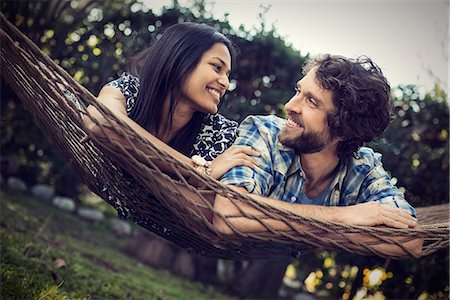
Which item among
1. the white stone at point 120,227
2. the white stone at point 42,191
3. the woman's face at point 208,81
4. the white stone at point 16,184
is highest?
the woman's face at point 208,81

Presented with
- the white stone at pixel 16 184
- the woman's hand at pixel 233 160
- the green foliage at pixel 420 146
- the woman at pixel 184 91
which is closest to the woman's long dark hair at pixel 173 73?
the woman at pixel 184 91

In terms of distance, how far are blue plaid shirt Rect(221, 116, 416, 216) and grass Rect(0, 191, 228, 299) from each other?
0.90 m

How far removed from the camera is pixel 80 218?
5.07 meters

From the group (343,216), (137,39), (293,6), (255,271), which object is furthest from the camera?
(255,271)

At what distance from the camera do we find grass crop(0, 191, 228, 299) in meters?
2.09

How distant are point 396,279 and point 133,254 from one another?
85.7 inches

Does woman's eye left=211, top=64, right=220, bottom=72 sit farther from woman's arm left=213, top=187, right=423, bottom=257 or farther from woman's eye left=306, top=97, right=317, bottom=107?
woman's arm left=213, top=187, right=423, bottom=257

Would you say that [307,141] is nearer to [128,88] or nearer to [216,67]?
[216,67]

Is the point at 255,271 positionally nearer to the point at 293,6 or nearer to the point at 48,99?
the point at 293,6

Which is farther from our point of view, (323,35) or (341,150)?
(323,35)

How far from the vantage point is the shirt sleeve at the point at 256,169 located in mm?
1604

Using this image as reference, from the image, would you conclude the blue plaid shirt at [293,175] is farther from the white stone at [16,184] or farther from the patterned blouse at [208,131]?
the white stone at [16,184]

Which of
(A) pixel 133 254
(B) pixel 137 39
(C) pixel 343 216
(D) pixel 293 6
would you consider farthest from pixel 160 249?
(C) pixel 343 216

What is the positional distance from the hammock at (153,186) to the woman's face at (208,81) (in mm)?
428
